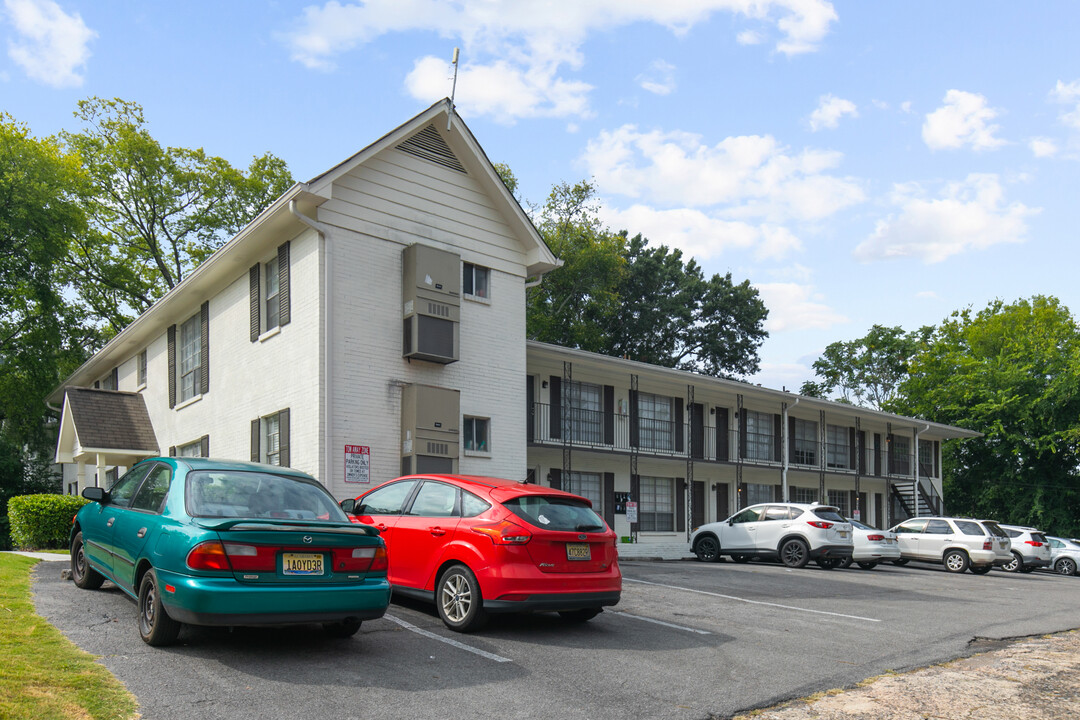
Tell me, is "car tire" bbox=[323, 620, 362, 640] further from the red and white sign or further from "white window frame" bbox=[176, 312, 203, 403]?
"white window frame" bbox=[176, 312, 203, 403]

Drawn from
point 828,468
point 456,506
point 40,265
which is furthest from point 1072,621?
point 40,265

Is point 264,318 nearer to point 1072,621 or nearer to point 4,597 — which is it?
point 4,597

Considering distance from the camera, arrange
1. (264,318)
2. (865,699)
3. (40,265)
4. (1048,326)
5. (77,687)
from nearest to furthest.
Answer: (77,687) < (865,699) < (264,318) < (40,265) < (1048,326)

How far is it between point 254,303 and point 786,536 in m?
12.3

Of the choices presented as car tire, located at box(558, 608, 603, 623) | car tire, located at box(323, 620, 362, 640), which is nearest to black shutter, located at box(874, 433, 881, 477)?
car tire, located at box(558, 608, 603, 623)

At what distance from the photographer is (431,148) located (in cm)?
1742

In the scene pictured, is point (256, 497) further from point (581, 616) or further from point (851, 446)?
point (851, 446)

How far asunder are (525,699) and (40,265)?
1189 inches

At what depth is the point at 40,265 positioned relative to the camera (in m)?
30.6

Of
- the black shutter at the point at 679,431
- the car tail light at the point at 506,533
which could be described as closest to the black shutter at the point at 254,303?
the car tail light at the point at 506,533

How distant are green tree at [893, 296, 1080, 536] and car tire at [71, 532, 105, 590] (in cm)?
3781

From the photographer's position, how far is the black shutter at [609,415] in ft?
78.9

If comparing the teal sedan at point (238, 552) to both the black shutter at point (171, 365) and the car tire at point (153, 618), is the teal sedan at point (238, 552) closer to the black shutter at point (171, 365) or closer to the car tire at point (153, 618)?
the car tire at point (153, 618)

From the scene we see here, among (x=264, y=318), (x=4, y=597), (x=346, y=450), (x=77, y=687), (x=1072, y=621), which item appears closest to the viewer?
(x=77, y=687)
